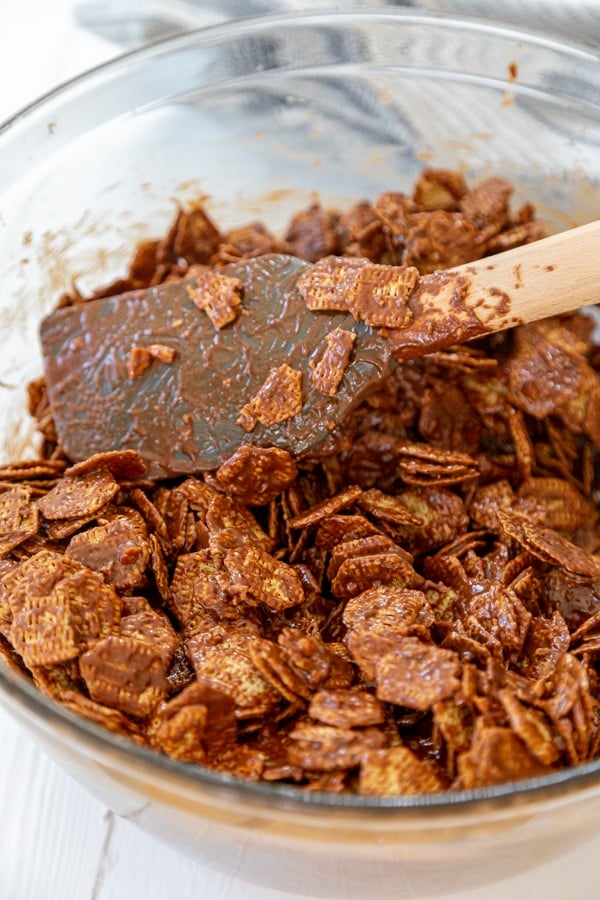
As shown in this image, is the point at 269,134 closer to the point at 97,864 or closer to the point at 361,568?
the point at 361,568

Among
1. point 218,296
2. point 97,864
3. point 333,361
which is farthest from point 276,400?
point 97,864

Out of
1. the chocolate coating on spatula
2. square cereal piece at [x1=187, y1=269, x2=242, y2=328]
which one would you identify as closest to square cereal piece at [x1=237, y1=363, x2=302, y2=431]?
the chocolate coating on spatula

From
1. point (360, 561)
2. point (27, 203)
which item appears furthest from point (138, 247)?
point (360, 561)

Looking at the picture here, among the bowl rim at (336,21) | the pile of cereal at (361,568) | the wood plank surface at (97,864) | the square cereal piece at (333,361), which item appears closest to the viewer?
the pile of cereal at (361,568)

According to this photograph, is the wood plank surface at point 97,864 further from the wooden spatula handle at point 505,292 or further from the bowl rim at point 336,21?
the bowl rim at point 336,21

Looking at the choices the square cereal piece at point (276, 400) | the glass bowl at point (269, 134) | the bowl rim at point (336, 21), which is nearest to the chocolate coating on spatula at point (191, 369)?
the square cereal piece at point (276, 400)

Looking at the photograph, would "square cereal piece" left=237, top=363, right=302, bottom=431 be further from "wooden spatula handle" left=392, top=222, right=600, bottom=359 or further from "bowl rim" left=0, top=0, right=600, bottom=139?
"bowl rim" left=0, top=0, right=600, bottom=139
